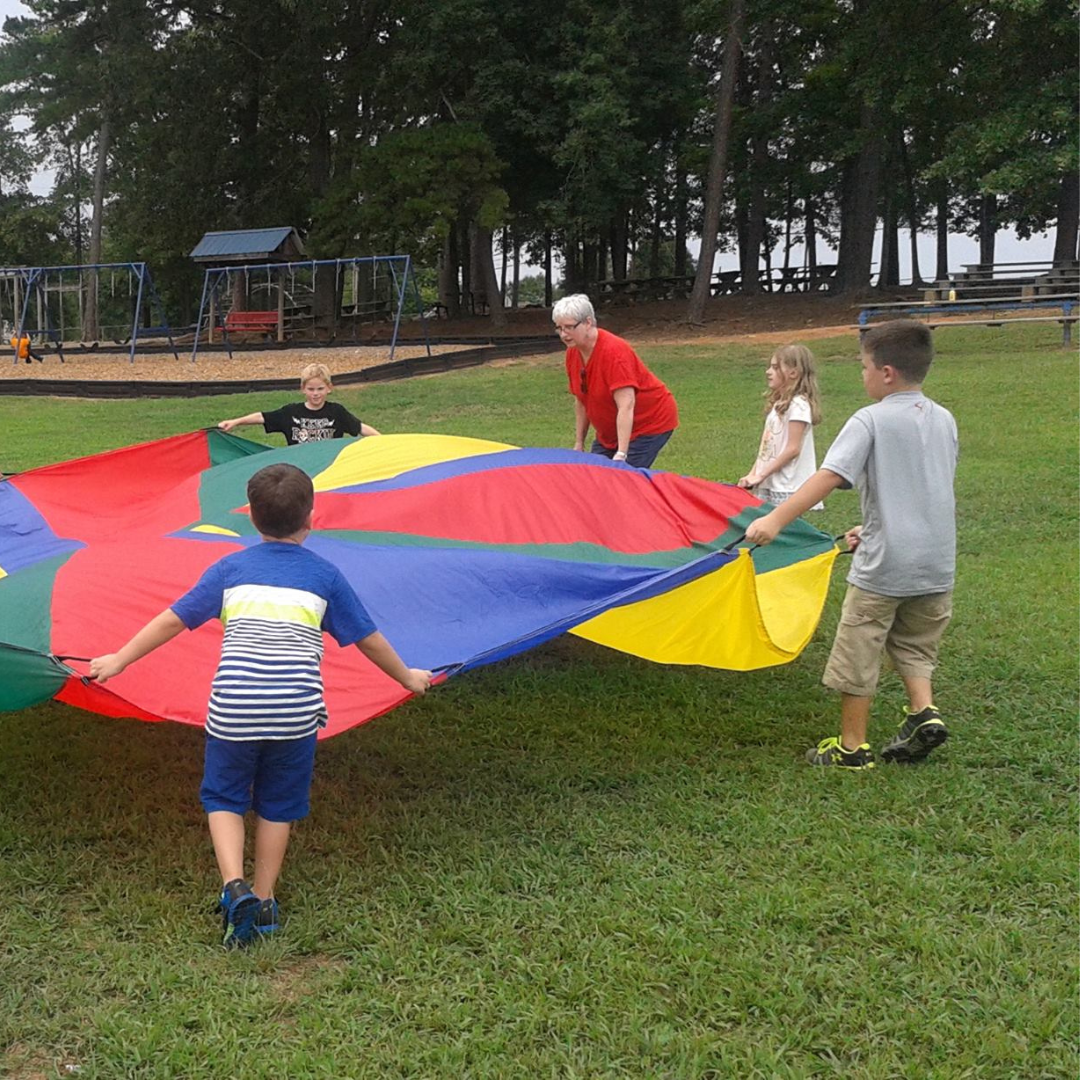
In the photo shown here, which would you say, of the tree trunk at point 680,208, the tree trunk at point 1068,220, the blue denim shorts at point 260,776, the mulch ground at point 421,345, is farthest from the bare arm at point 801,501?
the tree trunk at point 680,208

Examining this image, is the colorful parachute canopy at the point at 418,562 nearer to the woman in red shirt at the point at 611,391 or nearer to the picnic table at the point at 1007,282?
the woman in red shirt at the point at 611,391

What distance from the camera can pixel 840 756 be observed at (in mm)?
3961

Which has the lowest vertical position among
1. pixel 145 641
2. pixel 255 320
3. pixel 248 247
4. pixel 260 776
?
pixel 260 776

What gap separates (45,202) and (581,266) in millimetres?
22438

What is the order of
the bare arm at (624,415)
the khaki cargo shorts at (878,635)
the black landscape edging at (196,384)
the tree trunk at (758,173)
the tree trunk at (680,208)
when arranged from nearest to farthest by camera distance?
the khaki cargo shorts at (878,635)
the bare arm at (624,415)
the black landscape edging at (196,384)
the tree trunk at (758,173)
the tree trunk at (680,208)

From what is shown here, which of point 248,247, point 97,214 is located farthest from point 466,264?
point 248,247

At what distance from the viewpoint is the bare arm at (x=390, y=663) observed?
3012 mm

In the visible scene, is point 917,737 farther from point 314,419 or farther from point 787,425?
point 314,419

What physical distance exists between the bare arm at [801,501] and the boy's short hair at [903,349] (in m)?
0.42

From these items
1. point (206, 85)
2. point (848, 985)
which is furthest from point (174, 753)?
point (206, 85)

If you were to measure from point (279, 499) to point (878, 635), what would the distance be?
6.85 ft

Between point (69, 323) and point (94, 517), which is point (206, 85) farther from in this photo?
point (94, 517)

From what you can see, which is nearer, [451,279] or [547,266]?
[451,279]

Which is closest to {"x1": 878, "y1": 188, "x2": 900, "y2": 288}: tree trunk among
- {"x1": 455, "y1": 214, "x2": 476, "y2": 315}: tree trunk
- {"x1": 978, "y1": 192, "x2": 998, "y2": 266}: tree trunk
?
{"x1": 978, "y1": 192, "x2": 998, "y2": 266}: tree trunk
